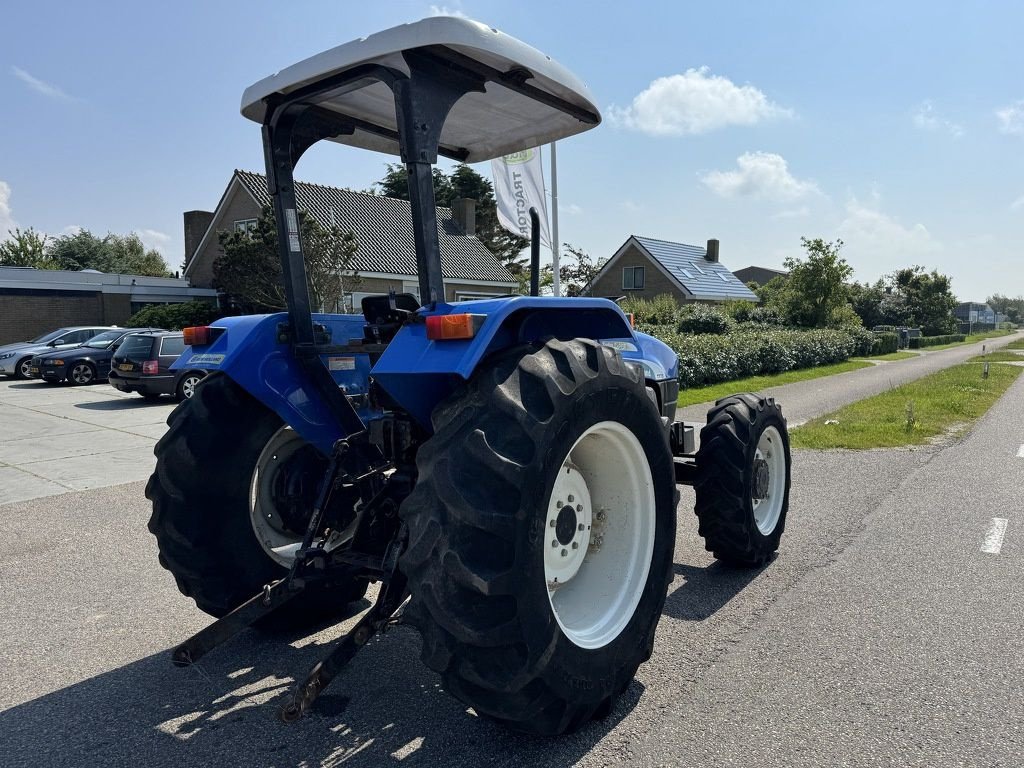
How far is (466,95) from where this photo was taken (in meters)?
3.38

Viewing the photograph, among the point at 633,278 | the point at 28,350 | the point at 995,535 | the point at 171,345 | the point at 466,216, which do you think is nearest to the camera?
the point at 995,535

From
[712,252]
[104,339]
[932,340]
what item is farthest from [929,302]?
[104,339]

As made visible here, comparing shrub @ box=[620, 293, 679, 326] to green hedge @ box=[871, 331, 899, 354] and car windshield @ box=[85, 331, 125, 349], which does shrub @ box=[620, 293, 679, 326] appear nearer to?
green hedge @ box=[871, 331, 899, 354]

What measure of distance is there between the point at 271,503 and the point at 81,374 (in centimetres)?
1837

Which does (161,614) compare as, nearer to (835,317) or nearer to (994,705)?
(994,705)

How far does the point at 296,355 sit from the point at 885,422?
10.2 metres

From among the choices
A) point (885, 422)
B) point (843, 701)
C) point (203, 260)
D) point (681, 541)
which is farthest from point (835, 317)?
point (843, 701)

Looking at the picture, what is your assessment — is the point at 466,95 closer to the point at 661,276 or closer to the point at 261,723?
the point at 261,723

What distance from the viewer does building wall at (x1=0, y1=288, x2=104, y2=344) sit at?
27.4 meters

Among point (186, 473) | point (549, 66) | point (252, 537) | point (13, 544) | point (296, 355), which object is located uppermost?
point (549, 66)

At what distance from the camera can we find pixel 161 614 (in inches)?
164

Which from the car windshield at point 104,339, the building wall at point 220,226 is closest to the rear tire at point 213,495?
the car windshield at point 104,339

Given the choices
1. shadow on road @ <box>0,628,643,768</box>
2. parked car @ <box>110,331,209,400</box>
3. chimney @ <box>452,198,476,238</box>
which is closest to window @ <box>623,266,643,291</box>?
chimney @ <box>452,198,476,238</box>

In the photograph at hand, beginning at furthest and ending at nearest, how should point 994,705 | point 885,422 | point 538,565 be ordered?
point 885,422
point 994,705
point 538,565
